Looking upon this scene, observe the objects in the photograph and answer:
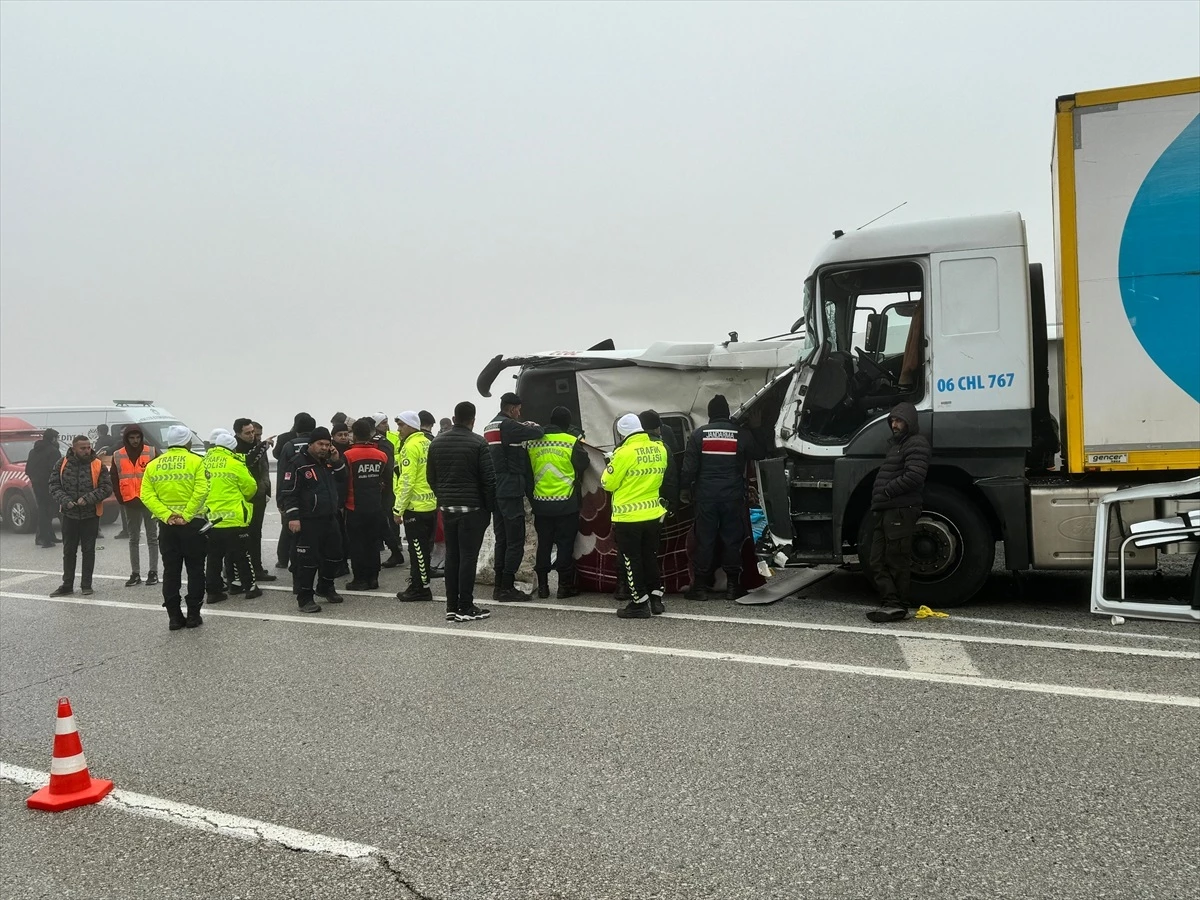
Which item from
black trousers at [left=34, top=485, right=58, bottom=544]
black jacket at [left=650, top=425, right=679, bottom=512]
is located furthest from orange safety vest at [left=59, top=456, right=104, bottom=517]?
black jacket at [left=650, top=425, right=679, bottom=512]

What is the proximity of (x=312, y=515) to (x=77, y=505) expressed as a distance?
3.34m

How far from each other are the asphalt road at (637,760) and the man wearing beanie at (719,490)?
1019 mm

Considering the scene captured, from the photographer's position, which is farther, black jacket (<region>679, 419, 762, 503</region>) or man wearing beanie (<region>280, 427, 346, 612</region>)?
man wearing beanie (<region>280, 427, 346, 612</region>)

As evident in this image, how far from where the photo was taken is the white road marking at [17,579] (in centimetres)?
1069

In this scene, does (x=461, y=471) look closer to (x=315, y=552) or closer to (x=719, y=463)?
(x=315, y=552)

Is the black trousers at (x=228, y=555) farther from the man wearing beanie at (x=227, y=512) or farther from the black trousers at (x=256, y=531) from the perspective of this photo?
the black trousers at (x=256, y=531)

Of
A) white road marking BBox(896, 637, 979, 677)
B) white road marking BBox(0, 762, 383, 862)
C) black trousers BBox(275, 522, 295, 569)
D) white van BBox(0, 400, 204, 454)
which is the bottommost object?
white road marking BBox(0, 762, 383, 862)

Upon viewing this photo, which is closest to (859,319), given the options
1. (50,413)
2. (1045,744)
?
(1045,744)

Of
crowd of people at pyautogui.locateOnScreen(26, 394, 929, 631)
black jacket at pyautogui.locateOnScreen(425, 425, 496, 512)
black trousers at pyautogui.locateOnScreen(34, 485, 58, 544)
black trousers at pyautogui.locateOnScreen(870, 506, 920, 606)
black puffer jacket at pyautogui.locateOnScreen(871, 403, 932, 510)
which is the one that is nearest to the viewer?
black puffer jacket at pyautogui.locateOnScreen(871, 403, 932, 510)

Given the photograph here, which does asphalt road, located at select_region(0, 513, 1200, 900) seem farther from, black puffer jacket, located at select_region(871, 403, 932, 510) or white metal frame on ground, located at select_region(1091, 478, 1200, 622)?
black puffer jacket, located at select_region(871, 403, 932, 510)

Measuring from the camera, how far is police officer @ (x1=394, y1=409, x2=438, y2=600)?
8.49 m

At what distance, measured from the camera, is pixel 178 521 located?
770 centimetres

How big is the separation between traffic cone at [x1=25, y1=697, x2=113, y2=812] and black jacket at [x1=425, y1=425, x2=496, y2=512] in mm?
3860

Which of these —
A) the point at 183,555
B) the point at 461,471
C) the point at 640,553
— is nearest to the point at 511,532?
the point at 461,471
